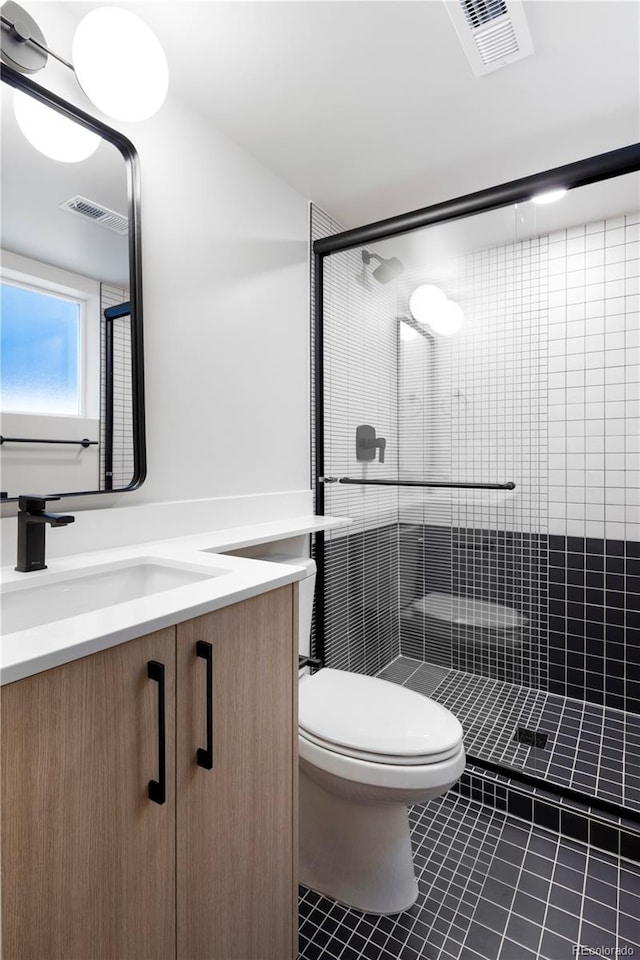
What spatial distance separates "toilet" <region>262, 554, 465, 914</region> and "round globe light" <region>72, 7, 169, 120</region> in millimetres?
1613

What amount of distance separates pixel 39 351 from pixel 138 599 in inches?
26.5

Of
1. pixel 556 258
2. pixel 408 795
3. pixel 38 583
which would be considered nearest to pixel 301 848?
pixel 408 795

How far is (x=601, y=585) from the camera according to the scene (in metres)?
2.17

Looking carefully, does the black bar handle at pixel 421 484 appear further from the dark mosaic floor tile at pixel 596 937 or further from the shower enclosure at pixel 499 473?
the dark mosaic floor tile at pixel 596 937

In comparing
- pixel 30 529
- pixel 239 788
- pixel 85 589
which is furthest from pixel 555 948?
pixel 30 529

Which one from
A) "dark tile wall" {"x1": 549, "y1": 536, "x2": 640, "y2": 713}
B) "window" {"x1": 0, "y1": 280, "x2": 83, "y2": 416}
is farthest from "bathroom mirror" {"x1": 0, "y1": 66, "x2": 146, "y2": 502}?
"dark tile wall" {"x1": 549, "y1": 536, "x2": 640, "y2": 713}

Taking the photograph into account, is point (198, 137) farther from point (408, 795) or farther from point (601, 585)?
point (601, 585)

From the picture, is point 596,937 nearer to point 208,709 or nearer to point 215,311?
point 208,709

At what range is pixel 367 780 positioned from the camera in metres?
1.21

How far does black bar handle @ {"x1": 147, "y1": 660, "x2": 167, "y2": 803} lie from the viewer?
0.71 metres

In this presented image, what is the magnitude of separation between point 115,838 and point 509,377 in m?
1.72

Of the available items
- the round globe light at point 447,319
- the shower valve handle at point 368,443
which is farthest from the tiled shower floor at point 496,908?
the round globe light at point 447,319

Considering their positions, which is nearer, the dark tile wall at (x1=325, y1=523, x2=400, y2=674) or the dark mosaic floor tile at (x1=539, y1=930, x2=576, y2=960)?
the dark mosaic floor tile at (x1=539, y1=930, x2=576, y2=960)

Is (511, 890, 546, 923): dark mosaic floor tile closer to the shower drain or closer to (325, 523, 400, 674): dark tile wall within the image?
the shower drain
